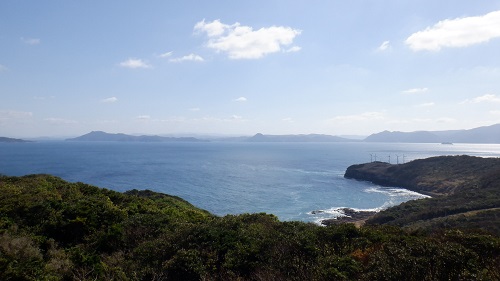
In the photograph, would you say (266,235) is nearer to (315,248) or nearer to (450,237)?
(315,248)

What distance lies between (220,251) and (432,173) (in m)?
99.7

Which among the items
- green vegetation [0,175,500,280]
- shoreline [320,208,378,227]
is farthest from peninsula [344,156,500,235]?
green vegetation [0,175,500,280]

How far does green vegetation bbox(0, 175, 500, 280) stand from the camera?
29.7 feet

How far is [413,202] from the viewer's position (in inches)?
2314

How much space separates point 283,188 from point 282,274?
240 ft

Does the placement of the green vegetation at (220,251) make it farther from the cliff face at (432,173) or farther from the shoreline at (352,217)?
the cliff face at (432,173)

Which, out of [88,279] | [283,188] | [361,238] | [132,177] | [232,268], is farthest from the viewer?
[132,177]

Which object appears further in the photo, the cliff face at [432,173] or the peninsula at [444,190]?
the cliff face at [432,173]

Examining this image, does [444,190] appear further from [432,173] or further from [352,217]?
[352,217]

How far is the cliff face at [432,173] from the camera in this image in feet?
268

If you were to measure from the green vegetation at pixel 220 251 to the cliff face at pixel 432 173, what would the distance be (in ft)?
252

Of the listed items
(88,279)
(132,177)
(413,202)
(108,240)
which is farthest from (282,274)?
(132,177)

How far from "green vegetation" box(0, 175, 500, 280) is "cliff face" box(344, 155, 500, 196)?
252 ft

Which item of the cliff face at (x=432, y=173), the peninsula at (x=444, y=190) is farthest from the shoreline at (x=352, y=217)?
the cliff face at (x=432, y=173)
